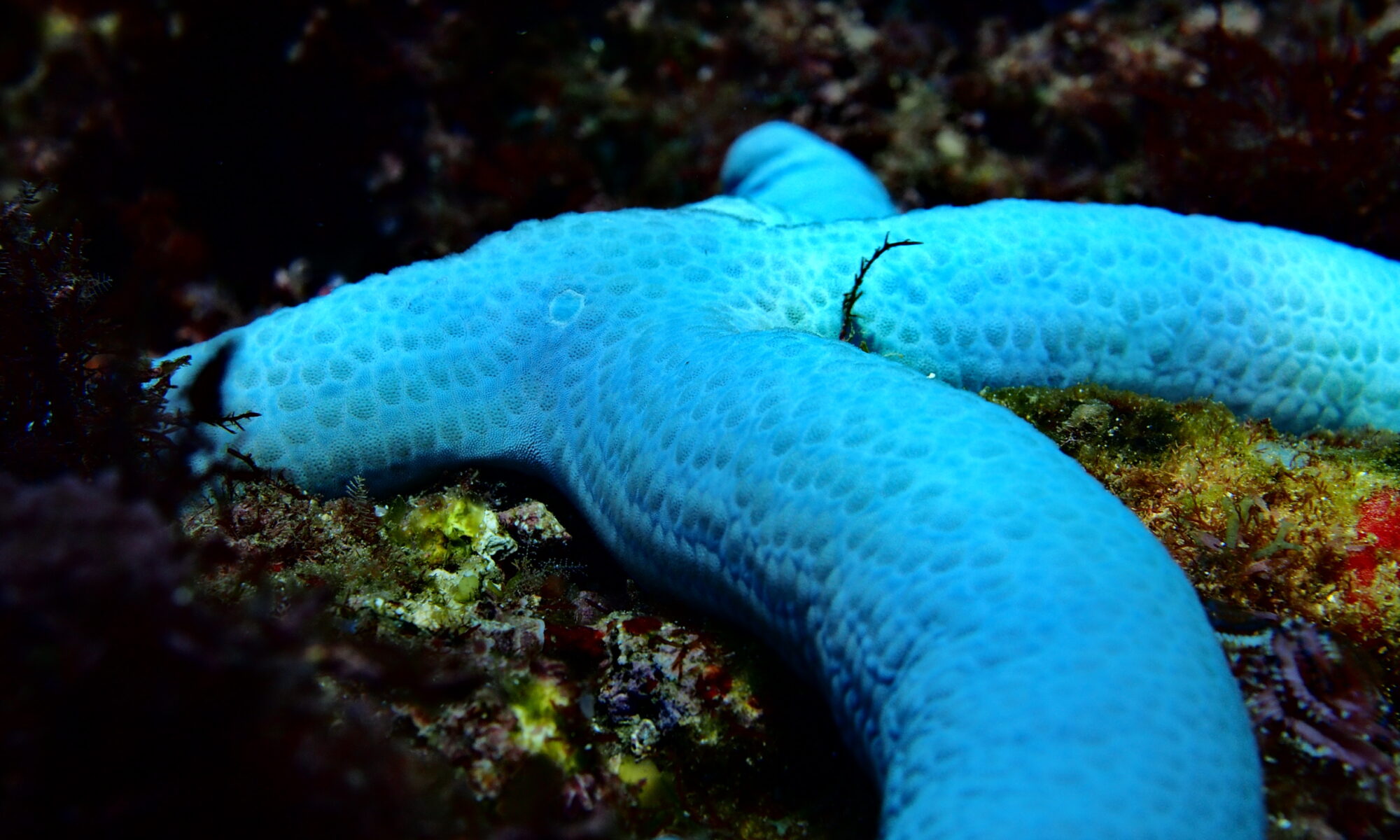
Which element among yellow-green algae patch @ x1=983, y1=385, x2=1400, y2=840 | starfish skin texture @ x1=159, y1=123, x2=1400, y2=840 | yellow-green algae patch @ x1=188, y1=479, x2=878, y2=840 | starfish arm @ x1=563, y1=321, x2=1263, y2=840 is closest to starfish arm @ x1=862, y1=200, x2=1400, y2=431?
starfish skin texture @ x1=159, y1=123, x2=1400, y2=840

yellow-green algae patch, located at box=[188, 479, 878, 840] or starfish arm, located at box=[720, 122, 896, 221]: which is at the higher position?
starfish arm, located at box=[720, 122, 896, 221]

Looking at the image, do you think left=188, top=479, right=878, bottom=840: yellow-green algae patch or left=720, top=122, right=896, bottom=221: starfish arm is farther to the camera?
left=720, top=122, right=896, bottom=221: starfish arm

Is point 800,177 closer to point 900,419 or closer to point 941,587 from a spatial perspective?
point 900,419

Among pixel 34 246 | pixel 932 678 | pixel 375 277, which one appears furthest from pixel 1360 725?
pixel 34 246

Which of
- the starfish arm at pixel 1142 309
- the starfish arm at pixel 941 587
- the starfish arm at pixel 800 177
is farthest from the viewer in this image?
the starfish arm at pixel 800 177

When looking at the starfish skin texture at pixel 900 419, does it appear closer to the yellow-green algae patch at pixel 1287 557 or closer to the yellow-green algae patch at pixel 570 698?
the yellow-green algae patch at pixel 570 698

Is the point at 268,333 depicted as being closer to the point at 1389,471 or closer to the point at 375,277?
the point at 375,277

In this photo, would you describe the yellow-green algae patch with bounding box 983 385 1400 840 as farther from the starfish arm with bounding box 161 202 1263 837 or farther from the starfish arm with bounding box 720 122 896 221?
the starfish arm with bounding box 720 122 896 221

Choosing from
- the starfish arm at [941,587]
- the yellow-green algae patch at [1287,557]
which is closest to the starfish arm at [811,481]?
the starfish arm at [941,587]

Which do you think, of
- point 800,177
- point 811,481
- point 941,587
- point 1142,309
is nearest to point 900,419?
point 811,481
